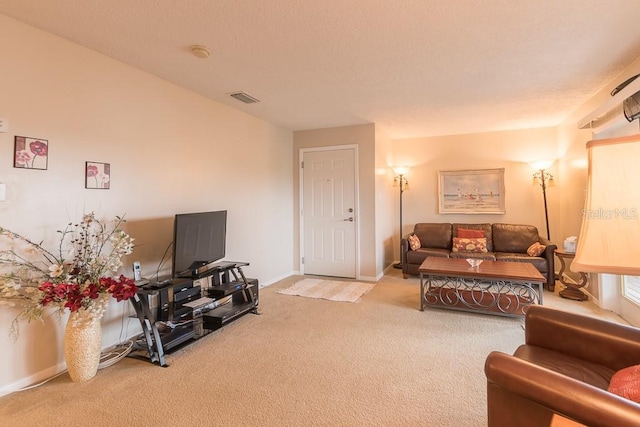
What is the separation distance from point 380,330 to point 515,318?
1440 mm

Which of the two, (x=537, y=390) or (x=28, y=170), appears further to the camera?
(x=28, y=170)

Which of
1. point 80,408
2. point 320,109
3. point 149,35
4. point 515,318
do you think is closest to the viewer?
point 80,408

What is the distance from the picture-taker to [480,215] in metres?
5.30

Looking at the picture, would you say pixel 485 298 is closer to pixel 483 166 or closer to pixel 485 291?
pixel 485 291

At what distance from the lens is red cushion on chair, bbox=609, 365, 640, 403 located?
1078mm

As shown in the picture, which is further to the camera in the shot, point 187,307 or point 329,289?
point 329,289

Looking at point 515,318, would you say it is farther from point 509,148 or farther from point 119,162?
point 119,162

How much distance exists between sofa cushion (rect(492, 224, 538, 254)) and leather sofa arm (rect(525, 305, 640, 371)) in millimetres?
3377

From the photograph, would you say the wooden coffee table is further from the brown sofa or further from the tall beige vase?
the tall beige vase

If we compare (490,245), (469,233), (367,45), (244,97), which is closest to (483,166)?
(469,233)

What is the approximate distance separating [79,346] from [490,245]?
521cm

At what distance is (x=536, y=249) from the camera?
4.24m

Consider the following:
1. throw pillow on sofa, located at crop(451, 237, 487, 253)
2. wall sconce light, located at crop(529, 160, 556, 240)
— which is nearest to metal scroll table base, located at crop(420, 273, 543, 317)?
throw pillow on sofa, located at crop(451, 237, 487, 253)

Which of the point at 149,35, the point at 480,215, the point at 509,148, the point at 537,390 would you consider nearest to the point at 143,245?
the point at 149,35
